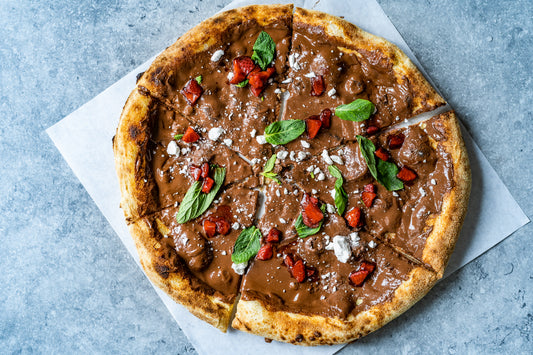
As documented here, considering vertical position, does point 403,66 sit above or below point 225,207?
above

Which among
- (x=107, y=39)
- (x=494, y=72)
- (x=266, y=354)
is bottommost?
(x=266, y=354)

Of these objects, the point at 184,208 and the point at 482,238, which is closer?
Result: the point at 184,208

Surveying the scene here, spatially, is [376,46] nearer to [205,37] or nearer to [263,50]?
[263,50]

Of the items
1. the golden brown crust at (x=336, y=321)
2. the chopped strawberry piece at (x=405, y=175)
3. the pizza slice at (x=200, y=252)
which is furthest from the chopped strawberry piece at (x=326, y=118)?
the golden brown crust at (x=336, y=321)

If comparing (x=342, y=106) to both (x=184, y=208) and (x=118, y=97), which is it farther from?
(x=118, y=97)

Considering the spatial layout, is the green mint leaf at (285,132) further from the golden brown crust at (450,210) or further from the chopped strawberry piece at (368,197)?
the golden brown crust at (450,210)

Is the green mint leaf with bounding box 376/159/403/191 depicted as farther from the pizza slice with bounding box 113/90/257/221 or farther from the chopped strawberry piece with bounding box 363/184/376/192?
the pizza slice with bounding box 113/90/257/221

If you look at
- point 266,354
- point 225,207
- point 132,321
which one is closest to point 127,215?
point 225,207
